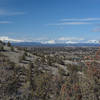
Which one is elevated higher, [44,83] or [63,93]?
[63,93]

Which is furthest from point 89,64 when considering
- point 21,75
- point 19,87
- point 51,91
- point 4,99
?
point 21,75

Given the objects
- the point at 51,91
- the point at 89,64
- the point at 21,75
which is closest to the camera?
the point at 89,64

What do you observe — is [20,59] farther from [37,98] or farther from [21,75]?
[37,98]

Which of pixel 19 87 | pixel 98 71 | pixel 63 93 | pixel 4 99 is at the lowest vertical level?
pixel 19 87

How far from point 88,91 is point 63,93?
1.52 meters

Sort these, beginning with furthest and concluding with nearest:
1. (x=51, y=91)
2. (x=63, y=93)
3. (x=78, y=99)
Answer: (x=51, y=91), (x=78, y=99), (x=63, y=93)

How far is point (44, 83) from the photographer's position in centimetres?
2430

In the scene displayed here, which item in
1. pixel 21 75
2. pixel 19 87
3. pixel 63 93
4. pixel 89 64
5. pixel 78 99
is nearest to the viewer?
pixel 89 64

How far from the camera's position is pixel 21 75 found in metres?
32.8

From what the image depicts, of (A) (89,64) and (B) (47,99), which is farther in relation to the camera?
(B) (47,99)

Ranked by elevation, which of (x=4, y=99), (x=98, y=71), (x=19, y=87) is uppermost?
(x=98, y=71)

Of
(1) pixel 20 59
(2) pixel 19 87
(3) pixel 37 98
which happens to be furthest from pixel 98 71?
(1) pixel 20 59

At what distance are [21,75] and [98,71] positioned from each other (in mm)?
24959

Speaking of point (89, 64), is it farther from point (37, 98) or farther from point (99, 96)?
point (37, 98)
